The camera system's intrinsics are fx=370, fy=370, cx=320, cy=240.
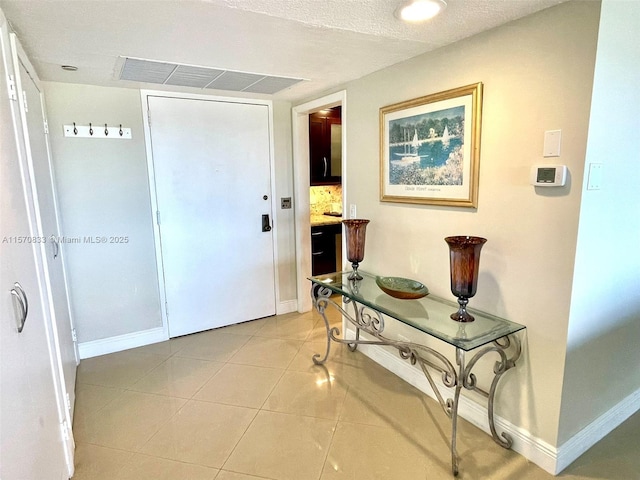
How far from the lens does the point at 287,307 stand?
373 cm

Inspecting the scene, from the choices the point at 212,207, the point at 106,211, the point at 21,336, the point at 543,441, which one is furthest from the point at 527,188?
the point at 106,211

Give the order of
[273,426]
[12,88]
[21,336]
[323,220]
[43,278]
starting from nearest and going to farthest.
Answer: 1. [21,336]
2. [12,88]
3. [43,278]
4. [273,426]
5. [323,220]

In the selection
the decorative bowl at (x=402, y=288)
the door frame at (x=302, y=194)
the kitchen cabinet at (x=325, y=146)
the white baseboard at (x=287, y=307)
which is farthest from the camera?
the kitchen cabinet at (x=325, y=146)

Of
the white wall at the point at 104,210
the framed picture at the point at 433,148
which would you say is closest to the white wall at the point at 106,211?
the white wall at the point at 104,210

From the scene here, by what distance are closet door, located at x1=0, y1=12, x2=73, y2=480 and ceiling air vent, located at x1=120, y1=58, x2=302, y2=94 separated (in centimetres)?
82

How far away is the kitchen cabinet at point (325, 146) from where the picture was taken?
3.93 m

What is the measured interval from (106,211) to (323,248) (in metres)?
2.17

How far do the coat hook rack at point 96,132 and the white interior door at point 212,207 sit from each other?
0.22 meters

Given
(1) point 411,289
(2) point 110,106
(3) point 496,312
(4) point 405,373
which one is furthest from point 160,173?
(3) point 496,312

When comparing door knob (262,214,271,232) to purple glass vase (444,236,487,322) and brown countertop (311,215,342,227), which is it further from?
purple glass vase (444,236,487,322)

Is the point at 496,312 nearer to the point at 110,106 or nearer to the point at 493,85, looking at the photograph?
the point at 493,85

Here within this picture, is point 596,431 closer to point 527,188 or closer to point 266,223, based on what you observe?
Answer: point 527,188

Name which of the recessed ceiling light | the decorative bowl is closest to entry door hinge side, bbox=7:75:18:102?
the recessed ceiling light

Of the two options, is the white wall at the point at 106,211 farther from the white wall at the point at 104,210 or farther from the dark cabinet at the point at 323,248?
the dark cabinet at the point at 323,248
